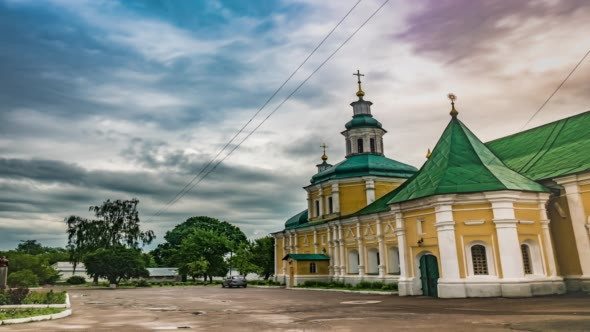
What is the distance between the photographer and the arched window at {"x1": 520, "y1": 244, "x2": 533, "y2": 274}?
23453 millimetres

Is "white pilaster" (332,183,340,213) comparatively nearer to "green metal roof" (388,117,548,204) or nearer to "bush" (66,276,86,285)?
"green metal roof" (388,117,548,204)

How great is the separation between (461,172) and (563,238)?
6.46 metres

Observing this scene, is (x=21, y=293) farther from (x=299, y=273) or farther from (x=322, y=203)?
(x=322, y=203)

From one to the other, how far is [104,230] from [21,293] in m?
43.8

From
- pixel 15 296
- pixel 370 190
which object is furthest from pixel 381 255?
pixel 15 296

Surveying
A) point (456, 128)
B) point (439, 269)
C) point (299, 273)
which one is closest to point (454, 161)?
point (456, 128)

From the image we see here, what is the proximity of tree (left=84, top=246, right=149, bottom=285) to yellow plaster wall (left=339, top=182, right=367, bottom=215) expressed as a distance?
3070cm

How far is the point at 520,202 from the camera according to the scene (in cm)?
2334

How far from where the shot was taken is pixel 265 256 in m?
59.8

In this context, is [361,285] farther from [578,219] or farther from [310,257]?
[578,219]

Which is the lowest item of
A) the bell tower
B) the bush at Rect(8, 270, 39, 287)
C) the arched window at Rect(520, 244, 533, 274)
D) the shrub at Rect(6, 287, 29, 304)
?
the shrub at Rect(6, 287, 29, 304)

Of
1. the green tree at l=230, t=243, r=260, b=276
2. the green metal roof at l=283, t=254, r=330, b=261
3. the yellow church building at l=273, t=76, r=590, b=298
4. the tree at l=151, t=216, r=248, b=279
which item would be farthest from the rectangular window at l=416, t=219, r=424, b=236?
the tree at l=151, t=216, r=248, b=279

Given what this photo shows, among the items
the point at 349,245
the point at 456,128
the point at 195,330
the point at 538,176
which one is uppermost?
the point at 456,128

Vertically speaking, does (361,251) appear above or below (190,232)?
below
